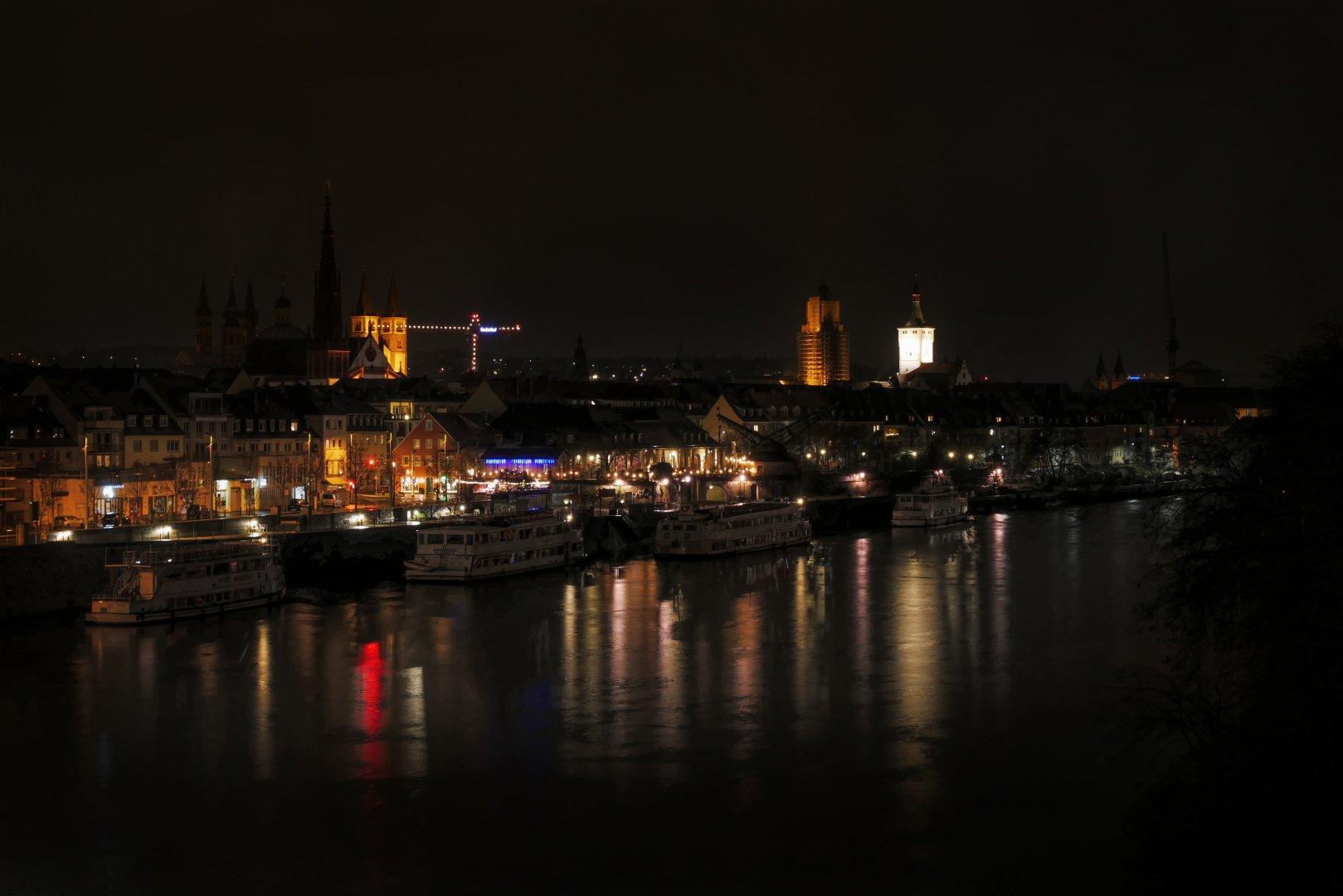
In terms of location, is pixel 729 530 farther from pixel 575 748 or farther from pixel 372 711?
pixel 575 748

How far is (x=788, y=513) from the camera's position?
3566 centimetres

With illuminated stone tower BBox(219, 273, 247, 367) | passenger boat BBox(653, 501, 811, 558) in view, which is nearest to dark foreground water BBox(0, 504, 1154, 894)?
passenger boat BBox(653, 501, 811, 558)

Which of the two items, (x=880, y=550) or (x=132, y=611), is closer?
(x=132, y=611)

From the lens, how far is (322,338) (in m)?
73.2

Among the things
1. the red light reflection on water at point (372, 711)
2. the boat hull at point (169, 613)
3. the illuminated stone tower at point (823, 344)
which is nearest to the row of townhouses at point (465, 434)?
the boat hull at point (169, 613)

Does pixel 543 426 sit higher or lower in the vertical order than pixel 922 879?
higher

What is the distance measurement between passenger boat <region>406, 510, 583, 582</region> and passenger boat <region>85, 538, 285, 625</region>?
3548 mm

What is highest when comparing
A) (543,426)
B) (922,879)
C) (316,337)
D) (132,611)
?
(316,337)

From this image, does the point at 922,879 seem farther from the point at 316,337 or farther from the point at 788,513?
the point at 316,337

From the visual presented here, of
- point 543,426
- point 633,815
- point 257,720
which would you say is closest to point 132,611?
point 257,720

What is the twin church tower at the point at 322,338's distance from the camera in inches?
2667

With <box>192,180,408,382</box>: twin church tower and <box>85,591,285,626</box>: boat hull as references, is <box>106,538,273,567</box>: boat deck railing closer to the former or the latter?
<box>85,591,285,626</box>: boat hull

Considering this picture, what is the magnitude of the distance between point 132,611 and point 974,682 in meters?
12.9

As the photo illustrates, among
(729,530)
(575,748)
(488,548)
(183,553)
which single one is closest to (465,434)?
(729,530)
